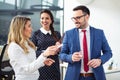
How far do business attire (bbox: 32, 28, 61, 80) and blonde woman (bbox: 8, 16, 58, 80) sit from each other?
75cm

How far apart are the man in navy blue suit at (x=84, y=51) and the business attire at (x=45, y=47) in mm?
687

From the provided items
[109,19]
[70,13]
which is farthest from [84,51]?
[70,13]

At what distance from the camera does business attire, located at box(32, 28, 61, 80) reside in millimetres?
2834

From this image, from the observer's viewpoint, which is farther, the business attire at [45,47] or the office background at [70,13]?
the office background at [70,13]

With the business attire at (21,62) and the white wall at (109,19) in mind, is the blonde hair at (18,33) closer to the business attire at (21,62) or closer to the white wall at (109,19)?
the business attire at (21,62)

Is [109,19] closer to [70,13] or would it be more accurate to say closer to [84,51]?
[70,13]

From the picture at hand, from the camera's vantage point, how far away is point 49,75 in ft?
9.32

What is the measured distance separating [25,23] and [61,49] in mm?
440

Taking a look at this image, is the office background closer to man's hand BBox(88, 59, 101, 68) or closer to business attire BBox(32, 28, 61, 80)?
business attire BBox(32, 28, 61, 80)

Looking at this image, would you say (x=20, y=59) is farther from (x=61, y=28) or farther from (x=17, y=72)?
(x=61, y=28)

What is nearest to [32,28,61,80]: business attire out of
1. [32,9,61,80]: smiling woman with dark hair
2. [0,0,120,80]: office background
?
[32,9,61,80]: smiling woman with dark hair

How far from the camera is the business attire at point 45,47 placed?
283cm

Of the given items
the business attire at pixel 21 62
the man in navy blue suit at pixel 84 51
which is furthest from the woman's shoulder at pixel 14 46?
the man in navy blue suit at pixel 84 51

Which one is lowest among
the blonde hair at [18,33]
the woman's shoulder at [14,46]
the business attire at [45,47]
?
the business attire at [45,47]
